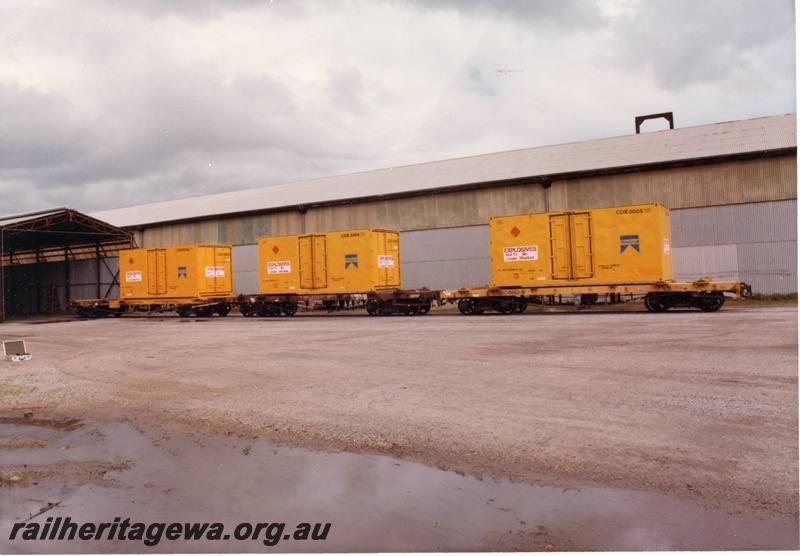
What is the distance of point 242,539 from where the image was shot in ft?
12.3

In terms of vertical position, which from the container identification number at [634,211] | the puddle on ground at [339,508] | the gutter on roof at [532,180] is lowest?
the puddle on ground at [339,508]

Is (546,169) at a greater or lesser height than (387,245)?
greater

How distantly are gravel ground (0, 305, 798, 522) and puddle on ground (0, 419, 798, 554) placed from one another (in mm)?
289

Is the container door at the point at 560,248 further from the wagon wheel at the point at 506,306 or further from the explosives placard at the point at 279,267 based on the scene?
the explosives placard at the point at 279,267

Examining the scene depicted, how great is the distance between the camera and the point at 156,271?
94.6 feet

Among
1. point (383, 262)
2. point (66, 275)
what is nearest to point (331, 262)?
point (383, 262)

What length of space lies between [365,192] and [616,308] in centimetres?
1569

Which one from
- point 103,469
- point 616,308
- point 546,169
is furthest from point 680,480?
point 546,169

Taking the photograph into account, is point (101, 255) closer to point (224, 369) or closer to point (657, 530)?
point (224, 369)

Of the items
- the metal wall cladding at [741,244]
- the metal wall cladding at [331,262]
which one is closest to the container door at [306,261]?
the metal wall cladding at [331,262]

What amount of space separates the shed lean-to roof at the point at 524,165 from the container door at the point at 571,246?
21.1ft

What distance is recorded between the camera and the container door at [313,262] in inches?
979

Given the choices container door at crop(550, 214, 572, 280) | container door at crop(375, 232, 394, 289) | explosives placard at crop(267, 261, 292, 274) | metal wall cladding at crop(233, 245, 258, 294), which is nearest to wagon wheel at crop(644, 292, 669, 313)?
container door at crop(550, 214, 572, 280)

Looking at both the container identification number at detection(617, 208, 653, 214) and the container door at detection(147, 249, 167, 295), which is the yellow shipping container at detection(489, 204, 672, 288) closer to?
the container identification number at detection(617, 208, 653, 214)
